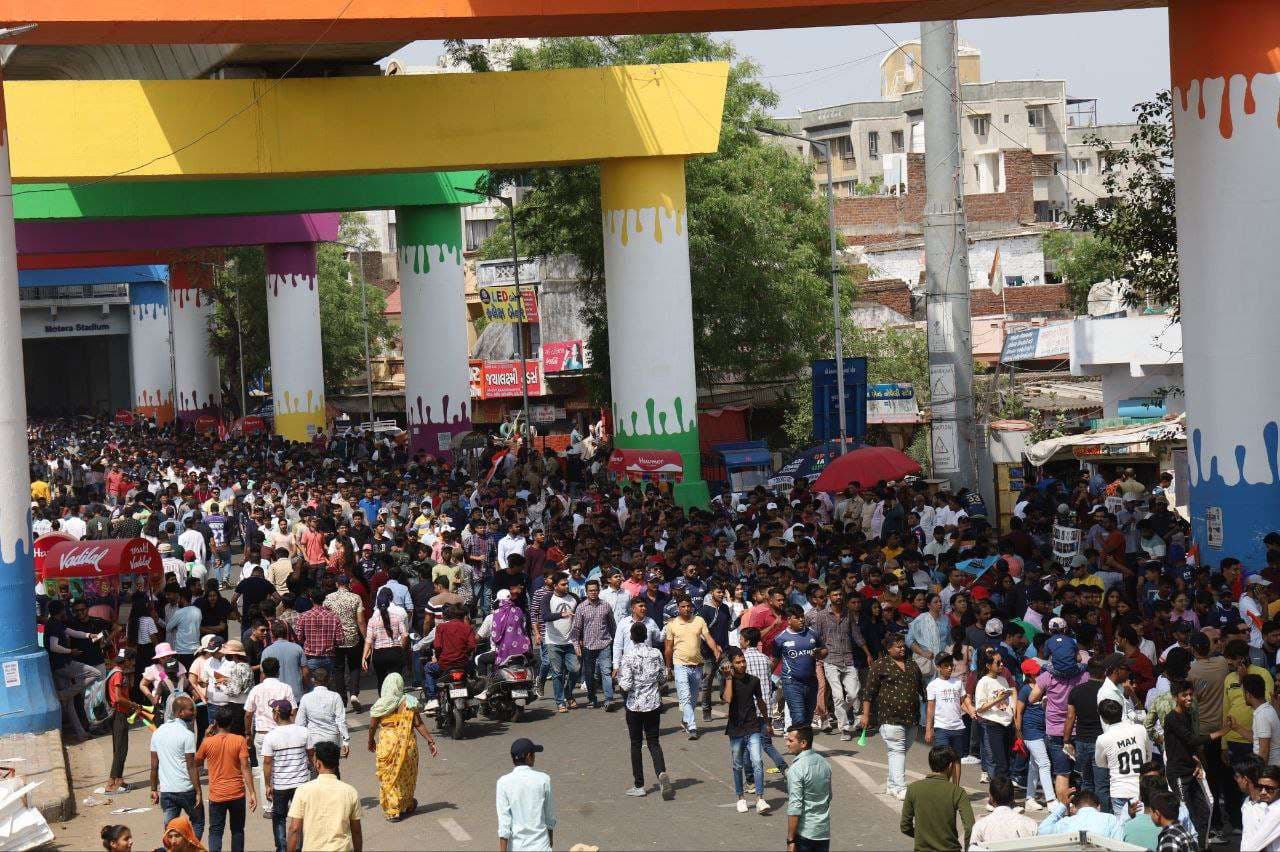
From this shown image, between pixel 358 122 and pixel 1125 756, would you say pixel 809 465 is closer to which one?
pixel 358 122

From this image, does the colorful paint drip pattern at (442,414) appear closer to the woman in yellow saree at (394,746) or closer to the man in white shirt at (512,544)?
the man in white shirt at (512,544)

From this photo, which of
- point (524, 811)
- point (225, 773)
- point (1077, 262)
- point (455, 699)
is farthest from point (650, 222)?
point (1077, 262)

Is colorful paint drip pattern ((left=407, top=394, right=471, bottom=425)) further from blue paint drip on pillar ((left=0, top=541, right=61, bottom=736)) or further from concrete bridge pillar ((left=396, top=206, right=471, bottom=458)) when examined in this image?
blue paint drip on pillar ((left=0, top=541, right=61, bottom=736))

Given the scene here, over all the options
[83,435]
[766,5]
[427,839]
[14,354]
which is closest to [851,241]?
[83,435]

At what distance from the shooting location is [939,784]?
31.2ft

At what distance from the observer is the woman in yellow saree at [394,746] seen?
484 inches

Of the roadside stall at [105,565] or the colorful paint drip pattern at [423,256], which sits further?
the colorful paint drip pattern at [423,256]

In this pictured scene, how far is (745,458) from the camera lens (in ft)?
99.2

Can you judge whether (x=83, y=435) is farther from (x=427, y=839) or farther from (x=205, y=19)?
(x=427, y=839)

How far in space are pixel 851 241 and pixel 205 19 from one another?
126ft

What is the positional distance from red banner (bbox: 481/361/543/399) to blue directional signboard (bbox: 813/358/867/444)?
2693cm

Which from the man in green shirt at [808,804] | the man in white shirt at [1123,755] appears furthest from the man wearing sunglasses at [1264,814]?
the man in green shirt at [808,804]

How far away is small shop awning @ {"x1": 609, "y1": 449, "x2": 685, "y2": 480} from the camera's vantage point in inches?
1026

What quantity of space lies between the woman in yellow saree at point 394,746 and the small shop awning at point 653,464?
45.2ft
